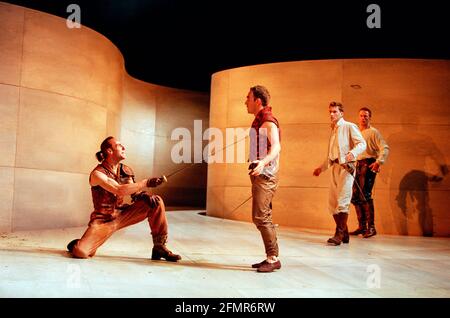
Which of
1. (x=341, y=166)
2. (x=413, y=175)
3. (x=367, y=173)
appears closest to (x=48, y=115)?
(x=341, y=166)

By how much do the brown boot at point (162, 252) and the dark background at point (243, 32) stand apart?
181 inches

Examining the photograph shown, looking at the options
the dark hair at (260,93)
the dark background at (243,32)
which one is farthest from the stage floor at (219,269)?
the dark background at (243,32)

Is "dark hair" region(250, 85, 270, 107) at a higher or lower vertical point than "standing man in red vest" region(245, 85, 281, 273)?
higher

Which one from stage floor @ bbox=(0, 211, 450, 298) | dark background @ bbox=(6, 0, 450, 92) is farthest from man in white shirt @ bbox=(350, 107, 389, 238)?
dark background @ bbox=(6, 0, 450, 92)

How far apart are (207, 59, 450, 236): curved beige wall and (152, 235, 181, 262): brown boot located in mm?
3723

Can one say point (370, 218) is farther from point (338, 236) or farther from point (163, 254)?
point (163, 254)

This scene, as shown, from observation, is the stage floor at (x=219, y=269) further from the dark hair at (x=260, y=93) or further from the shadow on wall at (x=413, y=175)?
the dark hair at (x=260, y=93)

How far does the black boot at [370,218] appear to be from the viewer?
625 cm

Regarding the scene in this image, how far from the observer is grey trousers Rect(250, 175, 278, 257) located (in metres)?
3.57

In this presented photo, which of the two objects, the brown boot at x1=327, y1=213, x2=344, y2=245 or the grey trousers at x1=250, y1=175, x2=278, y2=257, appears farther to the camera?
the brown boot at x1=327, y1=213, x2=344, y2=245

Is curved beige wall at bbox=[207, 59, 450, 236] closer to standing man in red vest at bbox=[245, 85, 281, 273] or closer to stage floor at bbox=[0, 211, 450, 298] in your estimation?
stage floor at bbox=[0, 211, 450, 298]

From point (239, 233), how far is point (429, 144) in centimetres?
333

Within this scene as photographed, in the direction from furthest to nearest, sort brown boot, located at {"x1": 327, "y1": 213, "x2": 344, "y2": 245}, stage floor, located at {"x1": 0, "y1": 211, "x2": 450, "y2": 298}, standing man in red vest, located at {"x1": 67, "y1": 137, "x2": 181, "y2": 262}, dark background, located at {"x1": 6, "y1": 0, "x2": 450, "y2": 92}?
dark background, located at {"x1": 6, "y1": 0, "x2": 450, "y2": 92} < brown boot, located at {"x1": 327, "y1": 213, "x2": 344, "y2": 245} < standing man in red vest, located at {"x1": 67, "y1": 137, "x2": 181, "y2": 262} < stage floor, located at {"x1": 0, "y1": 211, "x2": 450, "y2": 298}
